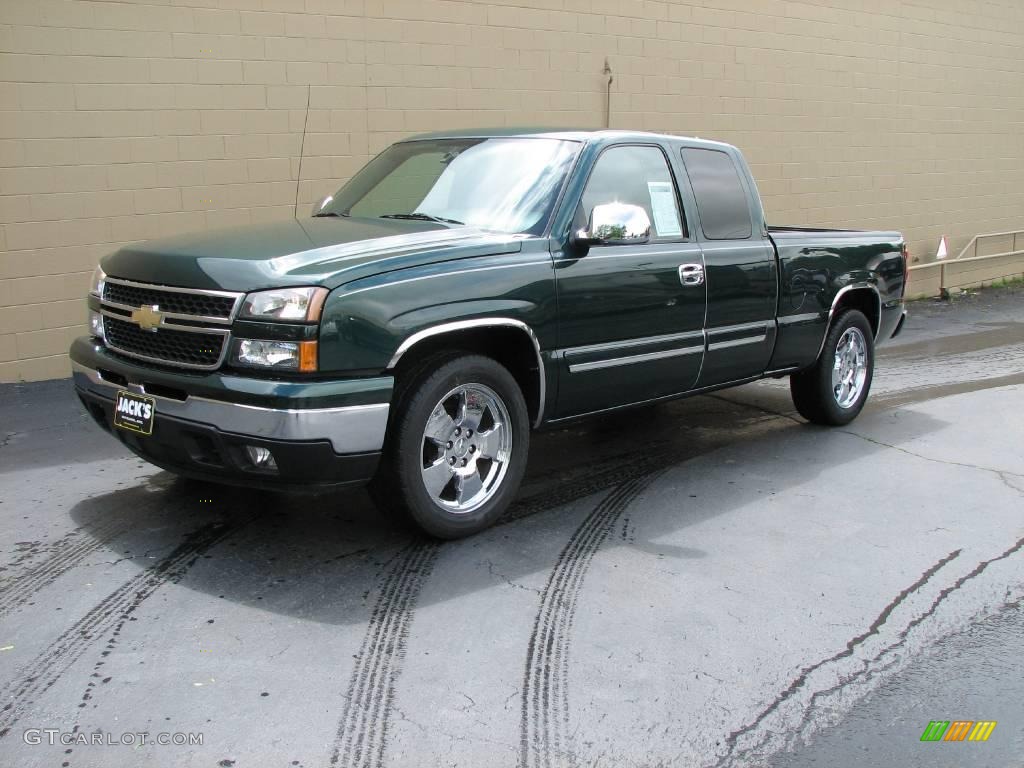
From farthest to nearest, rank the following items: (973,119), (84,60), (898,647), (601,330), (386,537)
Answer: (973,119) → (84,60) → (601,330) → (386,537) → (898,647)

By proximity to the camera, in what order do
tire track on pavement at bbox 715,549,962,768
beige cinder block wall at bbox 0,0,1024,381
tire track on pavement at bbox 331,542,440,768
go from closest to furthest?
tire track on pavement at bbox 331,542,440,768 < tire track on pavement at bbox 715,549,962,768 < beige cinder block wall at bbox 0,0,1024,381

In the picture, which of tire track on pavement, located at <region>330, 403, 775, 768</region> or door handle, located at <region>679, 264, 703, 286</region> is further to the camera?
door handle, located at <region>679, 264, 703, 286</region>

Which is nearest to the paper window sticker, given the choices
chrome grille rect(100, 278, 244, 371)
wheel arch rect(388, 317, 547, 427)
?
wheel arch rect(388, 317, 547, 427)

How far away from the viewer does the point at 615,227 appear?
5.31 m

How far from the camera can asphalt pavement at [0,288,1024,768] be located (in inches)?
132

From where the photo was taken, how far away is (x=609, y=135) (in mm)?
5719

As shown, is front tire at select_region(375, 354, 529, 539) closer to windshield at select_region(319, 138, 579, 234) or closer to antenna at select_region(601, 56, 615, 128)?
windshield at select_region(319, 138, 579, 234)

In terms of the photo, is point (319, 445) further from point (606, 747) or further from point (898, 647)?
point (898, 647)

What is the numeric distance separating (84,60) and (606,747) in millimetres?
Result: 6823

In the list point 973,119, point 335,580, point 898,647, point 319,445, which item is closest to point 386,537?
point 335,580

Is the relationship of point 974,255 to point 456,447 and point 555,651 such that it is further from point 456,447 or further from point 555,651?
point 555,651

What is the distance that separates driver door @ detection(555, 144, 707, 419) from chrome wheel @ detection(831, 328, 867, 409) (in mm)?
1799

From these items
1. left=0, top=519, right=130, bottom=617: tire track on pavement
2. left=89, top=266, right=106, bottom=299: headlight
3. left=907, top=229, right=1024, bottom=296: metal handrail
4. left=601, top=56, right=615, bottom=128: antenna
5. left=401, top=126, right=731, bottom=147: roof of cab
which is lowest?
left=907, top=229, right=1024, bottom=296: metal handrail

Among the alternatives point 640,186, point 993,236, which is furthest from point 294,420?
point 993,236
